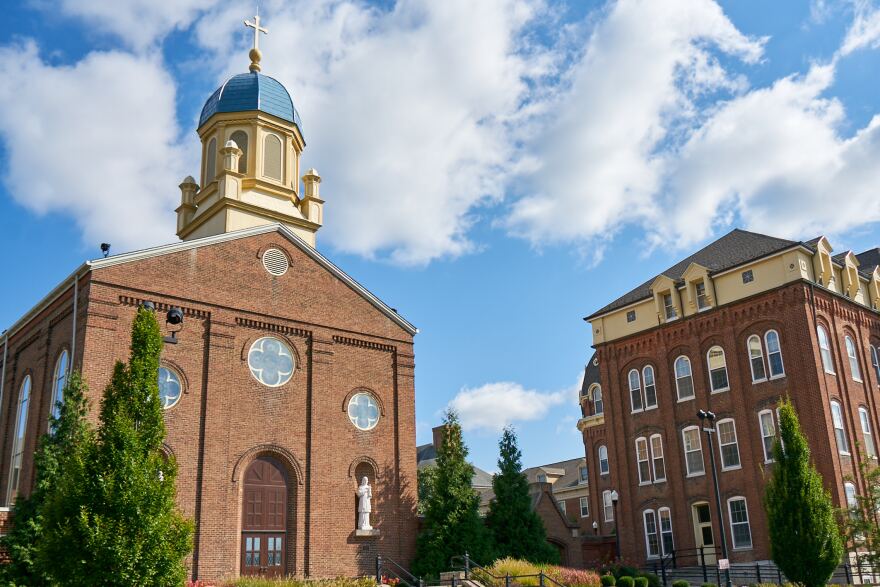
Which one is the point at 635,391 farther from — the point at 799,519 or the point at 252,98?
the point at 252,98

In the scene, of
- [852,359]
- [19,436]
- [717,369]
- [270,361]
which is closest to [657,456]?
[717,369]

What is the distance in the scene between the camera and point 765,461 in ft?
115

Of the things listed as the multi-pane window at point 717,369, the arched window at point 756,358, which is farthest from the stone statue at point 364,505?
the arched window at point 756,358

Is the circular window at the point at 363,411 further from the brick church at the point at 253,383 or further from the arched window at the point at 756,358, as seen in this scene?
the arched window at the point at 756,358

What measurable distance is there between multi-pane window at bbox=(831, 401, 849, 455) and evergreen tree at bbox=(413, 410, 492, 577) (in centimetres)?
1516

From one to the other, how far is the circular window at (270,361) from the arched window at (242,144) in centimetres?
925

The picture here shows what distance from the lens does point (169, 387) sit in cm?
2617

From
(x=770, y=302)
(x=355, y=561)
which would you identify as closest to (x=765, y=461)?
(x=770, y=302)

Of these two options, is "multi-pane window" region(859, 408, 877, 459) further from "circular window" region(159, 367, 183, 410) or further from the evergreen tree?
"circular window" region(159, 367, 183, 410)

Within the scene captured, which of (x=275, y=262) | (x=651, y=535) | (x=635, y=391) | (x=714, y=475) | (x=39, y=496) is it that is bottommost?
(x=651, y=535)

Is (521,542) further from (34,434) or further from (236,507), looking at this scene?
(34,434)

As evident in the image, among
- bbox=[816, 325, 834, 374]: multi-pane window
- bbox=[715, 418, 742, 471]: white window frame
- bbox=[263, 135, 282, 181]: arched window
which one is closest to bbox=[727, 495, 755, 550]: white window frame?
bbox=[715, 418, 742, 471]: white window frame

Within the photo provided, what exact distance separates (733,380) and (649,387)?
4.77m

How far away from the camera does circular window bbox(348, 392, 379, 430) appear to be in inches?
1196
